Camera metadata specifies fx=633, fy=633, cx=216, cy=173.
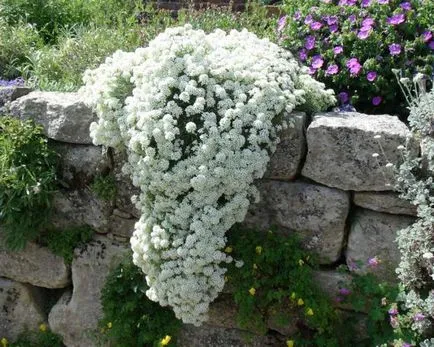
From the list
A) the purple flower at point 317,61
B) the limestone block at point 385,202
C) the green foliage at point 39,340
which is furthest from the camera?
the green foliage at point 39,340

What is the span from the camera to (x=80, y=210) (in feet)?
11.4

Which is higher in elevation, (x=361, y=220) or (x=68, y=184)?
(x=361, y=220)

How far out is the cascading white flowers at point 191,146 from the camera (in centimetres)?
281

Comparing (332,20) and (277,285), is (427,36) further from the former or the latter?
(277,285)

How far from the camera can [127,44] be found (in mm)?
4199

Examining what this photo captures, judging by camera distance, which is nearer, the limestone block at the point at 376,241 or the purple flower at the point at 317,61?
the limestone block at the point at 376,241

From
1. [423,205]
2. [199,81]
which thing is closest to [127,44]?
[199,81]

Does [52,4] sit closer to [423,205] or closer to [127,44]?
[127,44]

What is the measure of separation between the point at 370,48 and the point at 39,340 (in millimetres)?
2522

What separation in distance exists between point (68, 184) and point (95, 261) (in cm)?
45

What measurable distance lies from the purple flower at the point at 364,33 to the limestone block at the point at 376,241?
0.96 meters

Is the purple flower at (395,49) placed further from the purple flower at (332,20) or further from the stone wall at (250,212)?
the stone wall at (250,212)

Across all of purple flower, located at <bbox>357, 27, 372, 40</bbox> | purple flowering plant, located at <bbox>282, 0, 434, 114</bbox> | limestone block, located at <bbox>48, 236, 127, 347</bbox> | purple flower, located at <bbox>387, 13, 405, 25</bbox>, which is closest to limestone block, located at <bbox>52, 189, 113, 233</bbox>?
limestone block, located at <bbox>48, 236, 127, 347</bbox>

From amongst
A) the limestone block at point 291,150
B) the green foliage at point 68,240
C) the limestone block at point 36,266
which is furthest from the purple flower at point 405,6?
the limestone block at point 36,266
